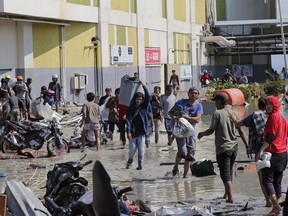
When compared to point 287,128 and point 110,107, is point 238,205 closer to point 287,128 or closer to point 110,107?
point 287,128

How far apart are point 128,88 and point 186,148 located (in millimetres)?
4867

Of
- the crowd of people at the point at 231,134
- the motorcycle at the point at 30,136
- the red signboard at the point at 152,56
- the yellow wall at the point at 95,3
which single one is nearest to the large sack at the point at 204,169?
the crowd of people at the point at 231,134

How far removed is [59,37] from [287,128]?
2336 cm

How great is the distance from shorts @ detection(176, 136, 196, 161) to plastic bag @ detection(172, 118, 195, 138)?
7.1 inches

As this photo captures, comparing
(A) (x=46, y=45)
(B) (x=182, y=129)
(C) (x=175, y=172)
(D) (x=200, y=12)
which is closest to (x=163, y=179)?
(C) (x=175, y=172)

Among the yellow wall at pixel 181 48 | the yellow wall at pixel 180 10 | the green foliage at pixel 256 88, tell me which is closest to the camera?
the green foliage at pixel 256 88

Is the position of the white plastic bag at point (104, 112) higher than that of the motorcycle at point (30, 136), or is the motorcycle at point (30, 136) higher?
the white plastic bag at point (104, 112)

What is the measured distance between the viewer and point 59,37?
32.6m

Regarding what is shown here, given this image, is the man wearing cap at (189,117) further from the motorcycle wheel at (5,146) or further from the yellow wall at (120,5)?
the yellow wall at (120,5)

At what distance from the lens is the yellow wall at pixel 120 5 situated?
3735 cm

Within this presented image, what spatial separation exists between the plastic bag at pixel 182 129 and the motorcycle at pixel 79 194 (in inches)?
139

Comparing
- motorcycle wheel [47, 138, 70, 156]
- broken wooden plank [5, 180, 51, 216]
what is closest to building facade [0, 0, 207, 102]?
motorcycle wheel [47, 138, 70, 156]

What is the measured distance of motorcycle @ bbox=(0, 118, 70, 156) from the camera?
712 inches

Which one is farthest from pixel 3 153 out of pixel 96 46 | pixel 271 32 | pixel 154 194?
pixel 271 32
